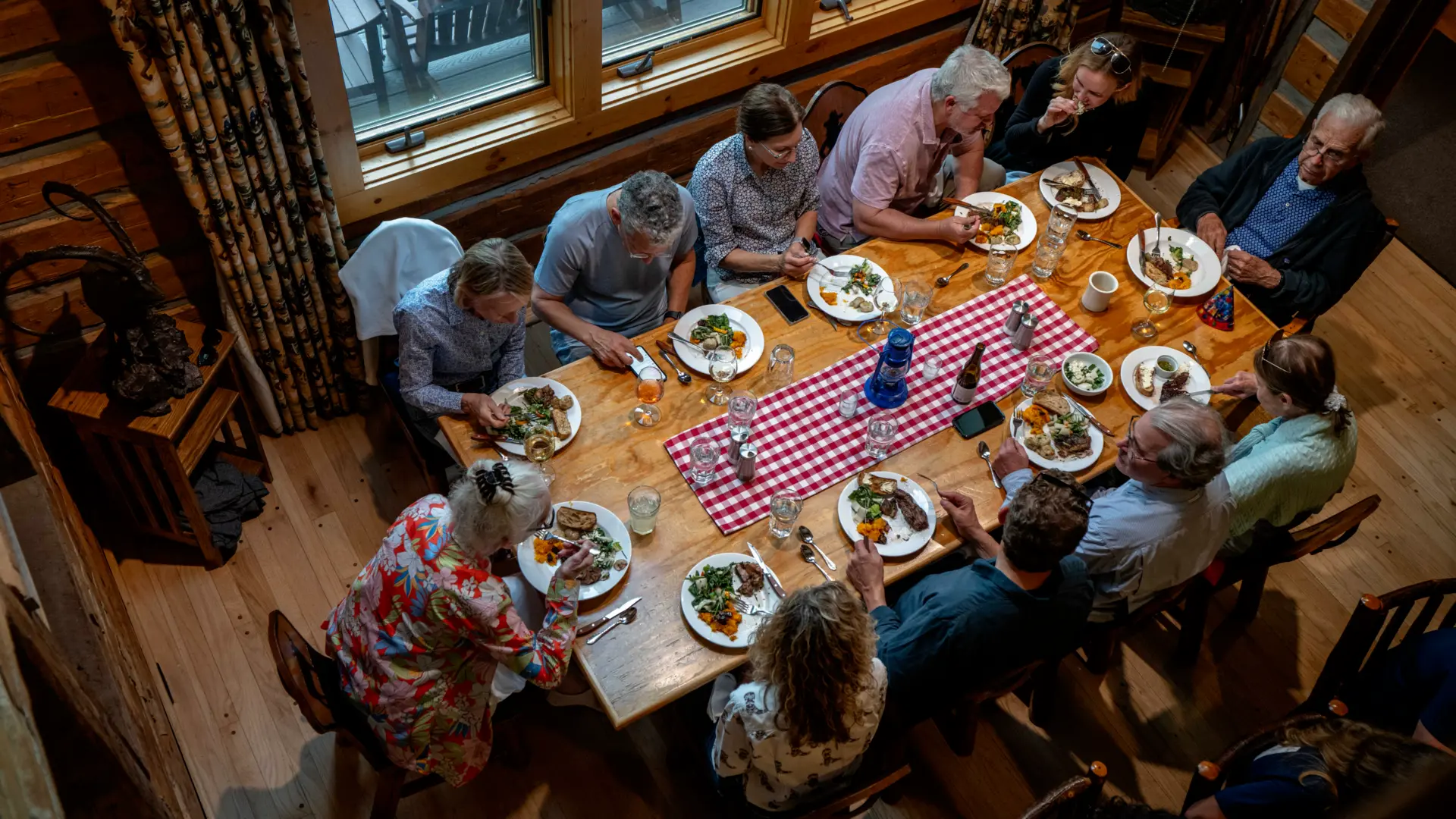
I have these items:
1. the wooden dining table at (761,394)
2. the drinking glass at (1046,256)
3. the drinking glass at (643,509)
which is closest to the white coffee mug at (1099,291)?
the wooden dining table at (761,394)

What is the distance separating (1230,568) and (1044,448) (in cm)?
86

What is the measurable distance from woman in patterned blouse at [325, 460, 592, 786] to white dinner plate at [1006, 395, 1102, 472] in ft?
4.71

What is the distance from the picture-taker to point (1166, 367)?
135 inches

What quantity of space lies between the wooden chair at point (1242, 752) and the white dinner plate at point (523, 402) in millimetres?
1925

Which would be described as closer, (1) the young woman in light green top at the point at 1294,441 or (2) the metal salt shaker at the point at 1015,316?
(1) the young woman in light green top at the point at 1294,441

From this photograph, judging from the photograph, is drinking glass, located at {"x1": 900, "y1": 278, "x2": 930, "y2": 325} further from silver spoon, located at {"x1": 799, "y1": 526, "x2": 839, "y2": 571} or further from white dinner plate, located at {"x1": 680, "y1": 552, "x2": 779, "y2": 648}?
white dinner plate, located at {"x1": 680, "y1": 552, "x2": 779, "y2": 648}

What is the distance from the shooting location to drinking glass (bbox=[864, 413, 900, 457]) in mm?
3109

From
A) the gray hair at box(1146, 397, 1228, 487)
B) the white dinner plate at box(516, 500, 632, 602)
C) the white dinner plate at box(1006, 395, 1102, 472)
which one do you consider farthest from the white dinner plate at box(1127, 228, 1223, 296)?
the white dinner plate at box(516, 500, 632, 602)

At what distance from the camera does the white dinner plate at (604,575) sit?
2.74 m

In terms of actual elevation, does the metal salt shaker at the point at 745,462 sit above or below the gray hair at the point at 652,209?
below

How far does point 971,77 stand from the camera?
11.8ft

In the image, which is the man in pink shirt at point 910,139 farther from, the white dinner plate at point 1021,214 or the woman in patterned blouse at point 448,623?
the woman in patterned blouse at point 448,623

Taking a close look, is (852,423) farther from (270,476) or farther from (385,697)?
(270,476)

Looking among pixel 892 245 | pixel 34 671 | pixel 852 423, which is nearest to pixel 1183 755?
pixel 852 423
